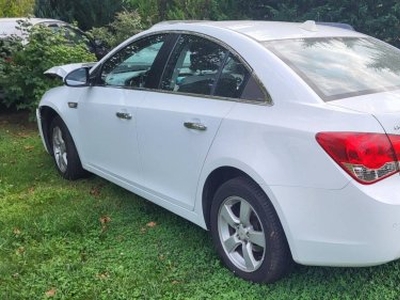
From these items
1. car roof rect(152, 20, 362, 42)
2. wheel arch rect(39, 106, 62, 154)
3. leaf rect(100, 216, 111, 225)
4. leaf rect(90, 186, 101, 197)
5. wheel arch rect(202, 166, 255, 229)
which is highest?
car roof rect(152, 20, 362, 42)

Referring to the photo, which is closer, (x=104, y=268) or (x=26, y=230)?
(x=104, y=268)

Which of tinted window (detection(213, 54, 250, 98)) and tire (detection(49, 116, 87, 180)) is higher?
tinted window (detection(213, 54, 250, 98))

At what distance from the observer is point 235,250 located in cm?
332

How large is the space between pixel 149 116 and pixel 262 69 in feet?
3.36

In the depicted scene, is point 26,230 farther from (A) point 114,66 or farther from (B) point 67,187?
(A) point 114,66

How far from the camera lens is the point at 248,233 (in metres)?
3.15

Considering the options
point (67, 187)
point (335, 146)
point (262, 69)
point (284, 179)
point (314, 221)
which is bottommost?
point (67, 187)

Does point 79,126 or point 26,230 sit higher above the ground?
point 79,126

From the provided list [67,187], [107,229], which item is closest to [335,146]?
[107,229]

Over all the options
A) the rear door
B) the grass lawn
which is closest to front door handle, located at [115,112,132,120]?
the rear door

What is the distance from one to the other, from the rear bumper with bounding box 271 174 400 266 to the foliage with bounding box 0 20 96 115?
211 inches

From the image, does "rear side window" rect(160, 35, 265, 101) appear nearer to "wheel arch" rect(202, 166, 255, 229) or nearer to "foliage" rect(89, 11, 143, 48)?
"wheel arch" rect(202, 166, 255, 229)

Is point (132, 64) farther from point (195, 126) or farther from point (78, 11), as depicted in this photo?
point (78, 11)

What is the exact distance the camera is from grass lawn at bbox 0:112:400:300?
3135mm
